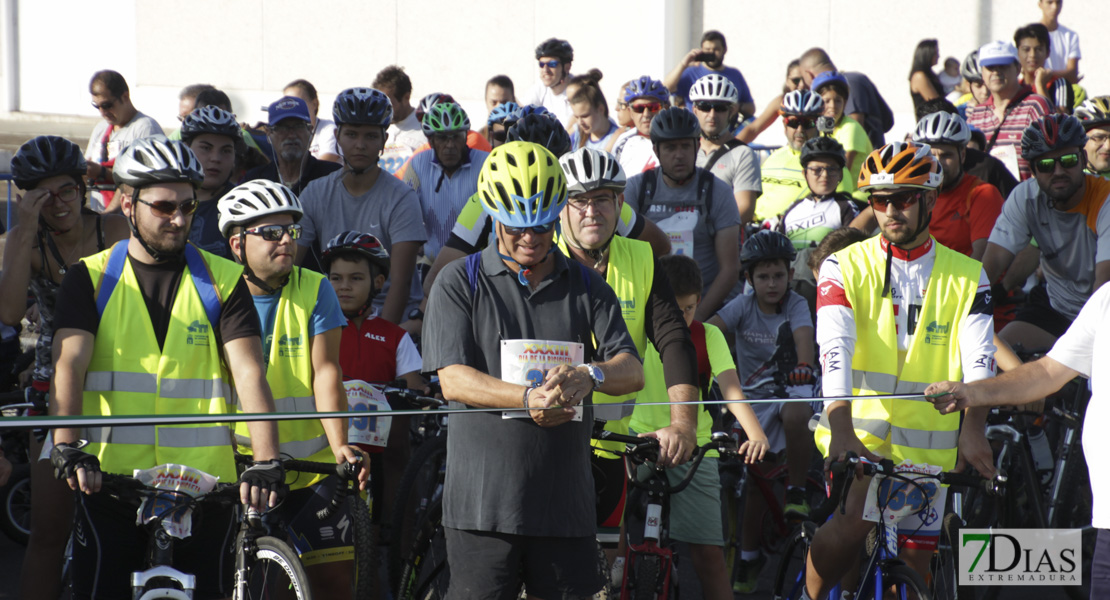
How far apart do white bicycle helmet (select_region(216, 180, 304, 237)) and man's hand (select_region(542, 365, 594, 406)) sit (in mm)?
1770

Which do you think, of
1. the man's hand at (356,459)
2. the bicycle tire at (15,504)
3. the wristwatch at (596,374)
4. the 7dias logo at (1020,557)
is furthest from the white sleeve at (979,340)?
the bicycle tire at (15,504)

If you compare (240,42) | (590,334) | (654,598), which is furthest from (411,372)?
(240,42)

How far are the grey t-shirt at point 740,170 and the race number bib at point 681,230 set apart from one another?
1.24 meters

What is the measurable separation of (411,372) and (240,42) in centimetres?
1333

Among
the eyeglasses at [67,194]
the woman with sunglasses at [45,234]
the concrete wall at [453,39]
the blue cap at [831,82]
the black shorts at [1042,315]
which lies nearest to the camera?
the woman with sunglasses at [45,234]

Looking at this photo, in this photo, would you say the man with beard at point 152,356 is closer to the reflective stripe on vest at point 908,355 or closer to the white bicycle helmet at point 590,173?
the white bicycle helmet at point 590,173

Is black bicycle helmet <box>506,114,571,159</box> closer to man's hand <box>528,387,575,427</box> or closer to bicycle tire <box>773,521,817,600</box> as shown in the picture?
bicycle tire <box>773,521,817,600</box>

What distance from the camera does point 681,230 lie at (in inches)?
292

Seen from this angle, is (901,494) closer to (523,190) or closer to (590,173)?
(590,173)

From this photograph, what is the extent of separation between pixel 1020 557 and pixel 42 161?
17.4ft

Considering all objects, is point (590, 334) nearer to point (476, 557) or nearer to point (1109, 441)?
point (476, 557)

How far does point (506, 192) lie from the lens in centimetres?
399

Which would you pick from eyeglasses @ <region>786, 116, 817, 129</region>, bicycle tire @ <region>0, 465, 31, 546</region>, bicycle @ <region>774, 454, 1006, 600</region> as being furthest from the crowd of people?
eyeglasses @ <region>786, 116, 817, 129</region>

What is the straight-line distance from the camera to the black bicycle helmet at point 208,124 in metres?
6.83
